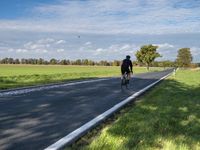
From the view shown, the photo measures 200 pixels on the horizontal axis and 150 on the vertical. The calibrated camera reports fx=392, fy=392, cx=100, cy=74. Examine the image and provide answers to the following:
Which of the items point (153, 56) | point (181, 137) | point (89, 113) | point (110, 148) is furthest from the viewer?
point (153, 56)

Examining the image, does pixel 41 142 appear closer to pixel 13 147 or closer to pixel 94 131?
pixel 13 147

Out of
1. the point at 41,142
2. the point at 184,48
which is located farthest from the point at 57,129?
the point at 184,48

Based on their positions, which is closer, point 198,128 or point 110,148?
point 110,148

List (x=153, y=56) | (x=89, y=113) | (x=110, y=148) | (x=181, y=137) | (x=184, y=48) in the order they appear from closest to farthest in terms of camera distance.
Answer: (x=110, y=148) < (x=181, y=137) < (x=89, y=113) < (x=153, y=56) < (x=184, y=48)

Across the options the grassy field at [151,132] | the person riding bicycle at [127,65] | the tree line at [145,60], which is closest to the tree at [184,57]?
the tree line at [145,60]

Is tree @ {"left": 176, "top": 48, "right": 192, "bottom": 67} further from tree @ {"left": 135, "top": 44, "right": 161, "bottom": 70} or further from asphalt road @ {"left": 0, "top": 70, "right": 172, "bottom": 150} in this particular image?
asphalt road @ {"left": 0, "top": 70, "right": 172, "bottom": 150}

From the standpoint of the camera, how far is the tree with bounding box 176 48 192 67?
18631 centimetres

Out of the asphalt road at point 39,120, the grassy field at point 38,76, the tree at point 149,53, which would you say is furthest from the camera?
the tree at point 149,53

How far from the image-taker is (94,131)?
872cm

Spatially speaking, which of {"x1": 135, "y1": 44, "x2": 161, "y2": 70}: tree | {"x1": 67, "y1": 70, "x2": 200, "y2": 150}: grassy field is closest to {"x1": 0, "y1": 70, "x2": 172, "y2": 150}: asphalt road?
{"x1": 67, "y1": 70, "x2": 200, "y2": 150}: grassy field

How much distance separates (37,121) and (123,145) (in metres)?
3.21

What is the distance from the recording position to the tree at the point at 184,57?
186 m

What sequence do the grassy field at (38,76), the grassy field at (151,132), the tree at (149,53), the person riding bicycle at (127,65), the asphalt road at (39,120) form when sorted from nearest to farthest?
the grassy field at (151,132) → the asphalt road at (39,120) → the person riding bicycle at (127,65) → the grassy field at (38,76) → the tree at (149,53)

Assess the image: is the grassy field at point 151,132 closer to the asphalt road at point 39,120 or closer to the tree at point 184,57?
the asphalt road at point 39,120
